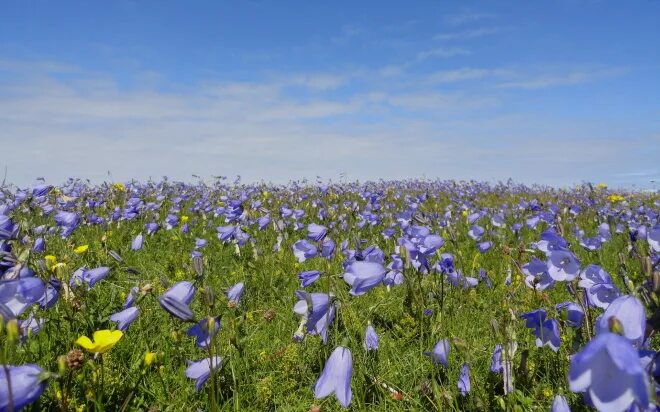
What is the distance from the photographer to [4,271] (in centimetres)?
234

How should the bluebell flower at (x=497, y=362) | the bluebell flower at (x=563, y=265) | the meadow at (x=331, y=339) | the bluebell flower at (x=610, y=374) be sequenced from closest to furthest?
the bluebell flower at (x=610, y=374) → the meadow at (x=331, y=339) → the bluebell flower at (x=563, y=265) → the bluebell flower at (x=497, y=362)

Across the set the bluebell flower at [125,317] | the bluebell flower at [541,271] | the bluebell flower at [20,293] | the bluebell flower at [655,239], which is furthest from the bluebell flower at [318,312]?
the bluebell flower at [655,239]

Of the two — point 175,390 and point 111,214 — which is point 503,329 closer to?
point 175,390

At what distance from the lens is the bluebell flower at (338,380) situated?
210 cm

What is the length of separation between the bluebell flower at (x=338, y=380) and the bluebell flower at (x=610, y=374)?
1.04 meters

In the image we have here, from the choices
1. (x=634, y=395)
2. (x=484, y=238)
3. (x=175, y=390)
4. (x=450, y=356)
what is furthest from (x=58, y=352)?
(x=484, y=238)

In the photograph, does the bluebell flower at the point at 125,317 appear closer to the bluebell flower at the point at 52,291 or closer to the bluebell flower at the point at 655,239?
the bluebell flower at the point at 52,291

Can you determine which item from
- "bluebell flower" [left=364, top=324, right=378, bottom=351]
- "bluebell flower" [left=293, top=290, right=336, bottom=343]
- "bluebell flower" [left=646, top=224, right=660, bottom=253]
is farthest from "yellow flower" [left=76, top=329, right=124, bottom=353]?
"bluebell flower" [left=646, top=224, right=660, bottom=253]

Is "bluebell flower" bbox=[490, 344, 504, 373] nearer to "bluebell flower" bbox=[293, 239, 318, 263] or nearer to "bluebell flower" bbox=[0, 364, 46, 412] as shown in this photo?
"bluebell flower" bbox=[293, 239, 318, 263]

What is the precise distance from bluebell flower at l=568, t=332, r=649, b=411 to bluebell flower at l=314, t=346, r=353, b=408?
1039 mm

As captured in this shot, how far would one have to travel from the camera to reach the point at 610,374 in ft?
4.22

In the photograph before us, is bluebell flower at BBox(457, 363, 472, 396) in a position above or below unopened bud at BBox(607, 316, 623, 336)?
below

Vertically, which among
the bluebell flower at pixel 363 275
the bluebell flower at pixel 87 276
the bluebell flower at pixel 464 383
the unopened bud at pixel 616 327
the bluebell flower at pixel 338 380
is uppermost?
the unopened bud at pixel 616 327

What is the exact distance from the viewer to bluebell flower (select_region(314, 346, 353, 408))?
210 cm
